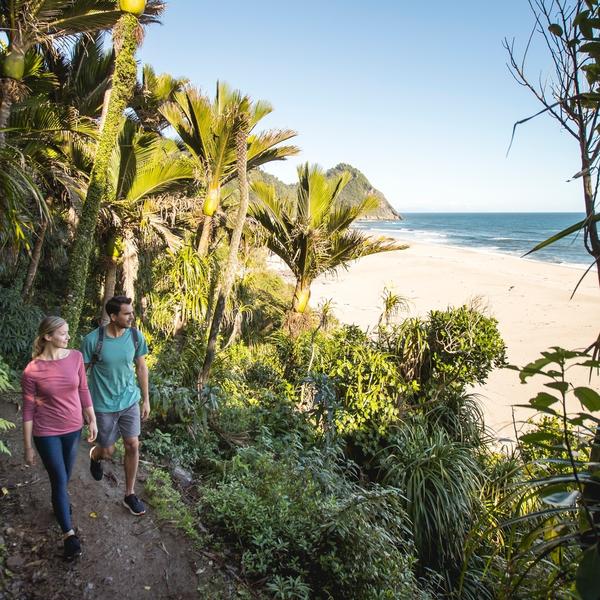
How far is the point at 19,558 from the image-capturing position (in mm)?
2574

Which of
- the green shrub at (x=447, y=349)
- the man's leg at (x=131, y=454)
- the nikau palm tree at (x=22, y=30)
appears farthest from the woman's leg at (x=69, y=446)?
the green shrub at (x=447, y=349)

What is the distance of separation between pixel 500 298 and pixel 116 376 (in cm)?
1910

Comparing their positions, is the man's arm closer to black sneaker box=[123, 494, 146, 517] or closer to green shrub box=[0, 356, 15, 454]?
black sneaker box=[123, 494, 146, 517]

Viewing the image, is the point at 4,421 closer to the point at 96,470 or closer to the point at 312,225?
the point at 96,470

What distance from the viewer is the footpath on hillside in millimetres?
2531

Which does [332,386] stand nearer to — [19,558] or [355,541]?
[355,541]

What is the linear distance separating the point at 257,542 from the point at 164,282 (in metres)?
6.68

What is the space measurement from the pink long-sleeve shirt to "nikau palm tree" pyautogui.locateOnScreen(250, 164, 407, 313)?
18.5 ft

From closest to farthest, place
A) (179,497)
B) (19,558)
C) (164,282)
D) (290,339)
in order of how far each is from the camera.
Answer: (19,558) → (179,497) → (290,339) → (164,282)

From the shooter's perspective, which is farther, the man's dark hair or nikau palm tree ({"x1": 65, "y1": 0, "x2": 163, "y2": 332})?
nikau palm tree ({"x1": 65, "y1": 0, "x2": 163, "y2": 332})

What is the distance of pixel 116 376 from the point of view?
3020mm

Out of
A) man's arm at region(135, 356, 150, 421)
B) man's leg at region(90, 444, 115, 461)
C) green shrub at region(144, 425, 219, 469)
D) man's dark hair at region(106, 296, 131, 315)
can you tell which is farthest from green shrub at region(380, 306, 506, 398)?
man's dark hair at region(106, 296, 131, 315)

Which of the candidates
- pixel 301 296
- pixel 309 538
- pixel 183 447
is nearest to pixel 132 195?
pixel 301 296

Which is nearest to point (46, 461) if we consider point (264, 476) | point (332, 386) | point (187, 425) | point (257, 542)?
point (257, 542)
